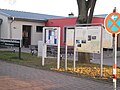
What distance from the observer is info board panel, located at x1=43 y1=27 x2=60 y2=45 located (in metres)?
15.6

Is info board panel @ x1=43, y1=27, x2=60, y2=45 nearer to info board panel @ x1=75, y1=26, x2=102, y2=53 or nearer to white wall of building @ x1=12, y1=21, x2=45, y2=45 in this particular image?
info board panel @ x1=75, y1=26, x2=102, y2=53

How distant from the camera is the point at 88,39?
46.2 feet

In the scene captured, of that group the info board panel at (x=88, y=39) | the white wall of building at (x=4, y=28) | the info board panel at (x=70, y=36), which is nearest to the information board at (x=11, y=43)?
the info board panel at (x=70, y=36)

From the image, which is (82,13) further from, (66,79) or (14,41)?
(66,79)

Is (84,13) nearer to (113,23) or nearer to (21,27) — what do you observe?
(113,23)

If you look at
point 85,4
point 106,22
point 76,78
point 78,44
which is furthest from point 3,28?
point 106,22

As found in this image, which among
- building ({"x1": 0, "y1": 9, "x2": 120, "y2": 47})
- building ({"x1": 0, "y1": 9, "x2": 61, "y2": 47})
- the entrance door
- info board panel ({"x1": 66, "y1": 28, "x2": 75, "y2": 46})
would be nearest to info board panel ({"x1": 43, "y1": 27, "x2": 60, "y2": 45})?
info board panel ({"x1": 66, "y1": 28, "x2": 75, "y2": 46})

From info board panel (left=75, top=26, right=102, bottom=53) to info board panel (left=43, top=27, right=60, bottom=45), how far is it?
1263 millimetres

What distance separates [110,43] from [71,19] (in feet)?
77.3

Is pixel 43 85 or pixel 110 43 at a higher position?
pixel 110 43

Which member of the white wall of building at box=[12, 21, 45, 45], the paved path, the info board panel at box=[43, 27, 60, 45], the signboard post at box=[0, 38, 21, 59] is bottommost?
the paved path

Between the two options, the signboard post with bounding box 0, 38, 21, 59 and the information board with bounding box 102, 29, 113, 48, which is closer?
the information board with bounding box 102, 29, 113, 48

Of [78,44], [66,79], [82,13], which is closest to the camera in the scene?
[66,79]

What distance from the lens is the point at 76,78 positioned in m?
12.3
